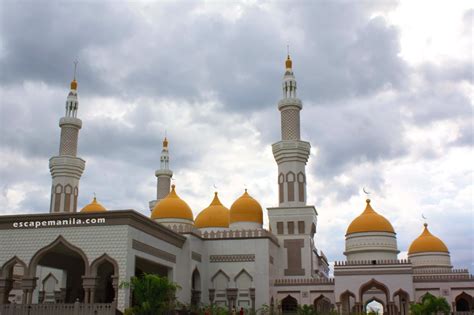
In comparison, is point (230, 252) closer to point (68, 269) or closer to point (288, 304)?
point (288, 304)

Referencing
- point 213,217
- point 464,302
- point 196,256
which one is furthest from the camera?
point 213,217

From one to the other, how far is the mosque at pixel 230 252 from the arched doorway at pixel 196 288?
0.19 ft

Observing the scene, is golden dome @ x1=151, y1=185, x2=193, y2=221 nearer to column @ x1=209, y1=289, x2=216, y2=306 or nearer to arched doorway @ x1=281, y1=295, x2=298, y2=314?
column @ x1=209, y1=289, x2=216, y2=306

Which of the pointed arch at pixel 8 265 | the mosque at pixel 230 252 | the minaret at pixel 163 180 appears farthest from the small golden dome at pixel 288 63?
the pointed arch at pixel 8 265

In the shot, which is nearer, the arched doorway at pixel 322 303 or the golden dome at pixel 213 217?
the arched doorway at pixel 322 303

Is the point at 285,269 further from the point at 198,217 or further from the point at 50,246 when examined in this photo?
the point at 50,246

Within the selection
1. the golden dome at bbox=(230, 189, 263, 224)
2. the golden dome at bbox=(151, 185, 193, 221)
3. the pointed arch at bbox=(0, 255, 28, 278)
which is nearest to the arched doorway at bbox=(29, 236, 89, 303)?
the pointed arch at bbox=(0, 255, 28, 278)

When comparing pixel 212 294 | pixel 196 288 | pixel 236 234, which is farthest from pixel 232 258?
pixel 196 288

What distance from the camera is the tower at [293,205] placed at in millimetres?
36594

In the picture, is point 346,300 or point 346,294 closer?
point 346,294

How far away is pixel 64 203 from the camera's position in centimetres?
3956

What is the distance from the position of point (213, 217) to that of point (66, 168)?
415 inches

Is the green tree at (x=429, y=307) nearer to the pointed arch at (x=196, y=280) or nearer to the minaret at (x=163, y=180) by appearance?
the pointed arch at (x=196, y=280)

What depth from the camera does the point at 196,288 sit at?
33.0 meters
